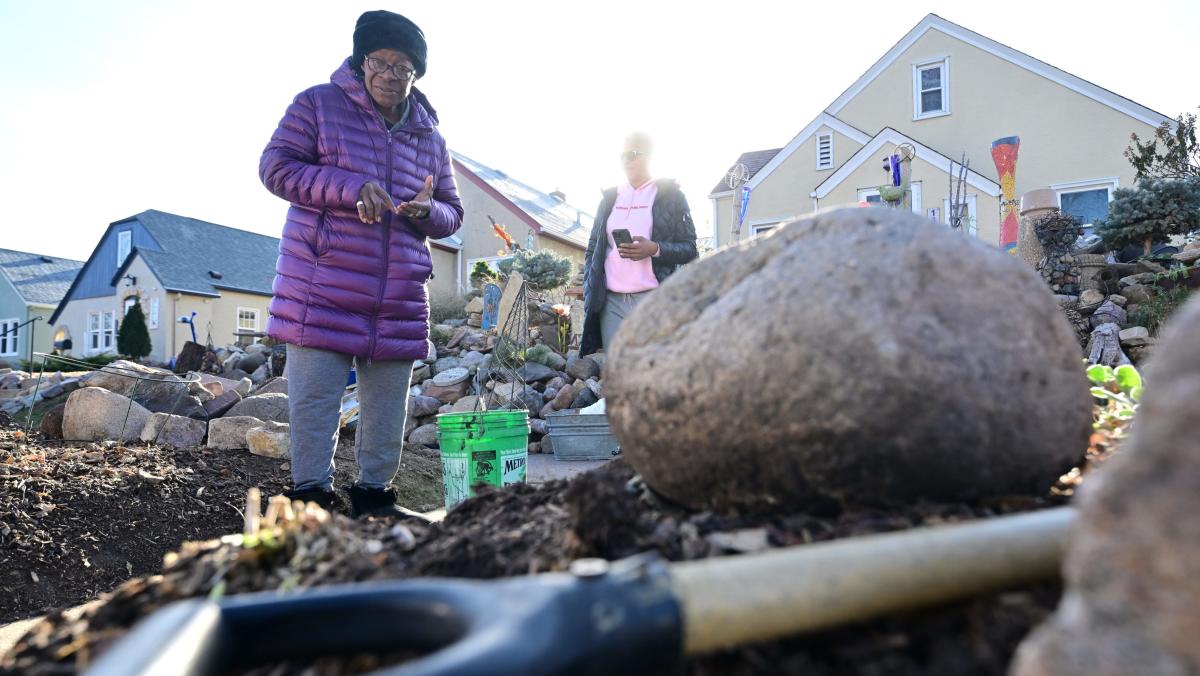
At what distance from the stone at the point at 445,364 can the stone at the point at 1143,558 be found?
28.7 feet

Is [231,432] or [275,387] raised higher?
[275,387]

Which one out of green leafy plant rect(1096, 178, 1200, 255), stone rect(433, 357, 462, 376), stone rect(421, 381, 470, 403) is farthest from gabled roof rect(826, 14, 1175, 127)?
stone rect(421, 381, 470, 403)

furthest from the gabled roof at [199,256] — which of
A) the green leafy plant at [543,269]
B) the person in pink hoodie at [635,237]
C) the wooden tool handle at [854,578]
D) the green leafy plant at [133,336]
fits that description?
the wooden tool handle at [854,578]

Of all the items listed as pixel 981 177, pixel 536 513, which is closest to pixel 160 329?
pixel 981 177

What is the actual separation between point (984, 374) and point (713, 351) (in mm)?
616

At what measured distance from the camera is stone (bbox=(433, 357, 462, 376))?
31.1 ft

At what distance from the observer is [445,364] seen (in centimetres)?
961

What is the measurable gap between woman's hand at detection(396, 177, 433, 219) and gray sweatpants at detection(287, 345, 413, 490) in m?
0.73

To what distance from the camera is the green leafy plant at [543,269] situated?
12.5m

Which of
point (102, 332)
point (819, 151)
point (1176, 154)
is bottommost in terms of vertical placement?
point (102, 332)

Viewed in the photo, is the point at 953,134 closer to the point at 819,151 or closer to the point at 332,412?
the point at 819,151

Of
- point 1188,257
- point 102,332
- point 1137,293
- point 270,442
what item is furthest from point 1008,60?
point 102,332

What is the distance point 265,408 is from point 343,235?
4.00 meters

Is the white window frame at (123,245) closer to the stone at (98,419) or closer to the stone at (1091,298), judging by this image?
the stone at (98,419)
